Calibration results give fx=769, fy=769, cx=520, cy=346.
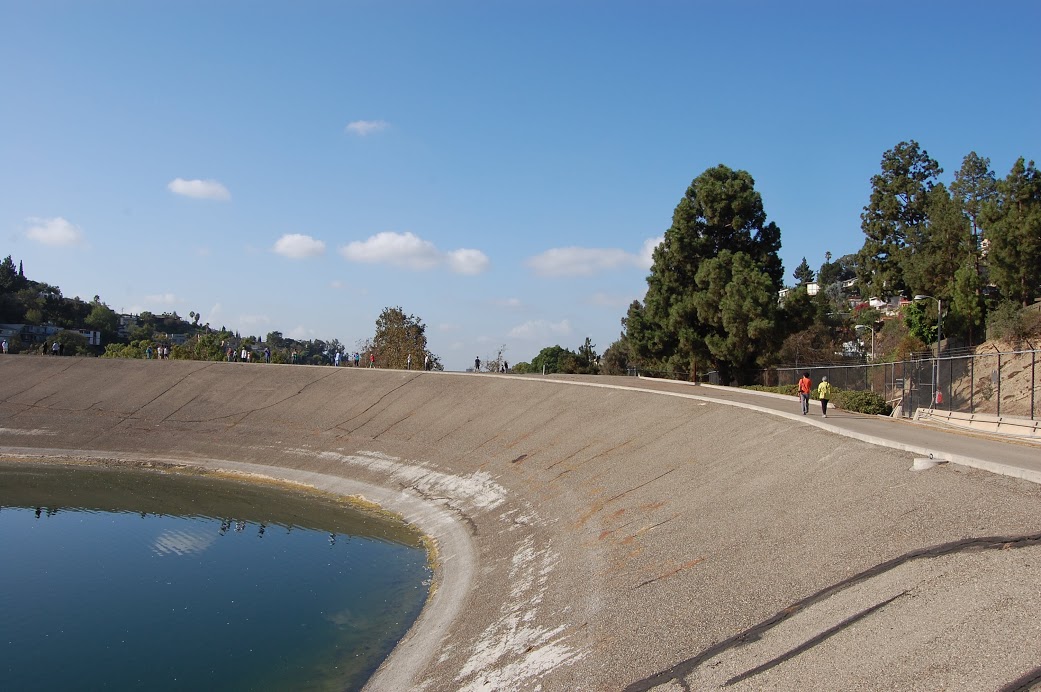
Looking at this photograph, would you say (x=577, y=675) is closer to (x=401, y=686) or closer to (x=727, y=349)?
(x=401, y=686)

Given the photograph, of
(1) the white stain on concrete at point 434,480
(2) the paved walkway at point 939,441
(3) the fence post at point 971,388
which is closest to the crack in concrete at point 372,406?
(1) the white stain on concrete at point 434,480

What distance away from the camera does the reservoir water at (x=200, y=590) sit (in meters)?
14.7

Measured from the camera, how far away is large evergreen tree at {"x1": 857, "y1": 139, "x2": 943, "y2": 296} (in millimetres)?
60219

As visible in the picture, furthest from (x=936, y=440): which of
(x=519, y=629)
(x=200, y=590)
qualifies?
(x=200, y=590)

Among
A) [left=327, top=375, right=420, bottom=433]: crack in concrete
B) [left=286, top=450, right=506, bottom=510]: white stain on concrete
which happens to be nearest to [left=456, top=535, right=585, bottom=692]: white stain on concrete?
[left=286, top=450, right=506, bottom=510]: white stain on concrete

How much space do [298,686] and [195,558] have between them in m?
11.2

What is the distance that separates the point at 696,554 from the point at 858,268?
5873 centimetres

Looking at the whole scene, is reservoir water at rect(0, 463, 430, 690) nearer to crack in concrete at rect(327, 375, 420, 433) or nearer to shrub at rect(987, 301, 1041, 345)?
crack in concrete at rect(327, 375, 420, 433)

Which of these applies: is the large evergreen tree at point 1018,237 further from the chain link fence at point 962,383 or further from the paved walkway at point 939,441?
the paved walkway at point 939,441

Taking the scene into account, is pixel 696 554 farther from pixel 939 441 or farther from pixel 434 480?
pixel 434 480

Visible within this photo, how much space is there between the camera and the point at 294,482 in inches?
1405

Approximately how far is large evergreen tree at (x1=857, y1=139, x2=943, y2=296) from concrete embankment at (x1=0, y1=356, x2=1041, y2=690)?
34.4m

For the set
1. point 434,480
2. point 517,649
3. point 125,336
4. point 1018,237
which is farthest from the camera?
point 125,336

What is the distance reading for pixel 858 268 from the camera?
216 ft
